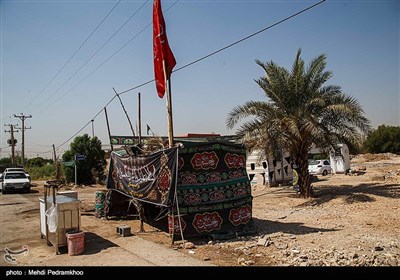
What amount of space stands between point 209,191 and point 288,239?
2486mm

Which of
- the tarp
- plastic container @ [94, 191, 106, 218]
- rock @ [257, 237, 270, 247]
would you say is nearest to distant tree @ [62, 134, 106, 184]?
plastic container @ [94, 191, 106, 218]

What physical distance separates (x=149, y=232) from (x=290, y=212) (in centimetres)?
591

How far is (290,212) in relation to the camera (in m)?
13.4

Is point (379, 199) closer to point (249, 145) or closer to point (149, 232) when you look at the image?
point (249, 145)

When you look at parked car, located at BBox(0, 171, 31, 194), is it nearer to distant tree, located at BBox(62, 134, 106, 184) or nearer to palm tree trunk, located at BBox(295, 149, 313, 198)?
distant tree, located at BBox(62, 134, 106, 184)

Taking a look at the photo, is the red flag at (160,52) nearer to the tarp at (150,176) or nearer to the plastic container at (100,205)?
the tarp at (150,176)

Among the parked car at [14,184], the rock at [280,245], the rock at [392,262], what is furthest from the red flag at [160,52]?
the parked car at [14,184]

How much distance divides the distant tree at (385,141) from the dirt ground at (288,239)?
164 feet

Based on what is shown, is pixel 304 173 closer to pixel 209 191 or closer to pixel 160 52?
pixel 209 191

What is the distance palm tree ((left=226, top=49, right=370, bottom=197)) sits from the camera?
1496 centimetres

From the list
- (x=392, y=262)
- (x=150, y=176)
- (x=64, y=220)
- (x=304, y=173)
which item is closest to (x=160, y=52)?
(x=150, y=176)

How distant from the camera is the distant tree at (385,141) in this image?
58.4 meters
